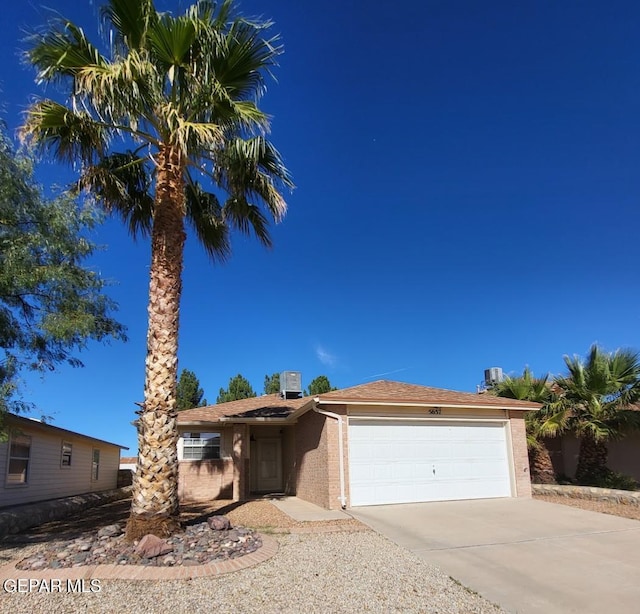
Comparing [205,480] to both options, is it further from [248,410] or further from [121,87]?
[121,87]

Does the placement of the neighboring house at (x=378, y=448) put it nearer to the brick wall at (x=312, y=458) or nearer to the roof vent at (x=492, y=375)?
the brick wall at (x=312, y=458)

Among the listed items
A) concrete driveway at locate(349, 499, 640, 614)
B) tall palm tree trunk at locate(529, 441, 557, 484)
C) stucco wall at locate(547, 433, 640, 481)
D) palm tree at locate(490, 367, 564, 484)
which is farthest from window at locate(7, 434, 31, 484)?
stucco wall at locate(547, 433, 640, 481)

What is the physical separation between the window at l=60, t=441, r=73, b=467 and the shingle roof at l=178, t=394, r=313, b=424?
15.8ft

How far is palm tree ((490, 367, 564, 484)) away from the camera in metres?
14.9

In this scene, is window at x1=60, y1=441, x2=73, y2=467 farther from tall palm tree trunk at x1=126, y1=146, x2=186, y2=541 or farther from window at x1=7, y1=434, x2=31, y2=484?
tall palm tree trunk at x1=126, y1=146, x2=186, y2=541

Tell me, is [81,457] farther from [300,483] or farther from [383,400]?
[383,400]

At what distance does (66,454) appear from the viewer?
1783 cm

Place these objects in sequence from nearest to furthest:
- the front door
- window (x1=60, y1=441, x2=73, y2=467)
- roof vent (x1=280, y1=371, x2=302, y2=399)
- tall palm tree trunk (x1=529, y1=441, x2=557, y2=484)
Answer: tall palm tree trunk (x1=529, y1=441, x2=557, y2=484) → window (x1=60, y1=441, x2=73, y2=467) → the front door → roof vent (x1=280, y1=371, x2=302, y2=399)

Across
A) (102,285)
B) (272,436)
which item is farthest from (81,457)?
(102,285)

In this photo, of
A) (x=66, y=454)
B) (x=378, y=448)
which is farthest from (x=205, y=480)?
(x=378, y=448)

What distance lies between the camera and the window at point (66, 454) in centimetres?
1729

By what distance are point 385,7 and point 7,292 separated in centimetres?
1001

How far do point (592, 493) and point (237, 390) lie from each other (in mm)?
22941
